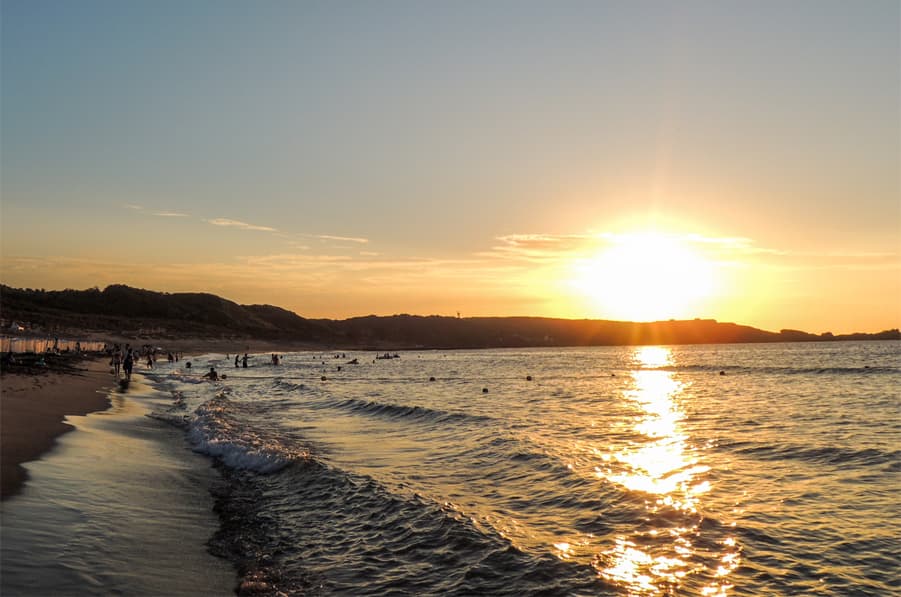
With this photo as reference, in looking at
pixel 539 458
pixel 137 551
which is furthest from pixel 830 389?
pixel 137 551

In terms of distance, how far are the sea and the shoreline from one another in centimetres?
52

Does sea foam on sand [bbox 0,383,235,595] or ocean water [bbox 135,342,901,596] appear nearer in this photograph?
sea foam on sand [bbox 0,383,235,595]

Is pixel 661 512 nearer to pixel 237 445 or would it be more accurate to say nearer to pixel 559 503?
pixel 559 503

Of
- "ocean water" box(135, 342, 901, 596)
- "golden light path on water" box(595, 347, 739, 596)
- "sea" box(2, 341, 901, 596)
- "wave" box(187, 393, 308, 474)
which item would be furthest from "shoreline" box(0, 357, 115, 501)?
"golden light path on water" box(595, 347, 739, 596)

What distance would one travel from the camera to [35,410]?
2030 centimetres

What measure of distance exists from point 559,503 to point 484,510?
1.56 m

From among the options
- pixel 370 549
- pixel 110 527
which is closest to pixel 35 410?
pixel 110 527

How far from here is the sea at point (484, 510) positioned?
8234mm

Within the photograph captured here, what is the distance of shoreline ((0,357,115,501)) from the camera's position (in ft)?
40.1

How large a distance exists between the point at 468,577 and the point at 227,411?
21452 millimetres

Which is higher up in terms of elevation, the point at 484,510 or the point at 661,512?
the point at 661,512

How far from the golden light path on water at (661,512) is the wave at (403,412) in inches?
287

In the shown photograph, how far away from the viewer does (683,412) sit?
28.6 m

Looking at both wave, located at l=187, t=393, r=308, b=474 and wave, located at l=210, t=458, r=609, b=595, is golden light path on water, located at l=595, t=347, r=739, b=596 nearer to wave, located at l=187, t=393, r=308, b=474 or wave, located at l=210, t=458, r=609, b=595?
wave, located at l=210, t=458, r=609, b=595
